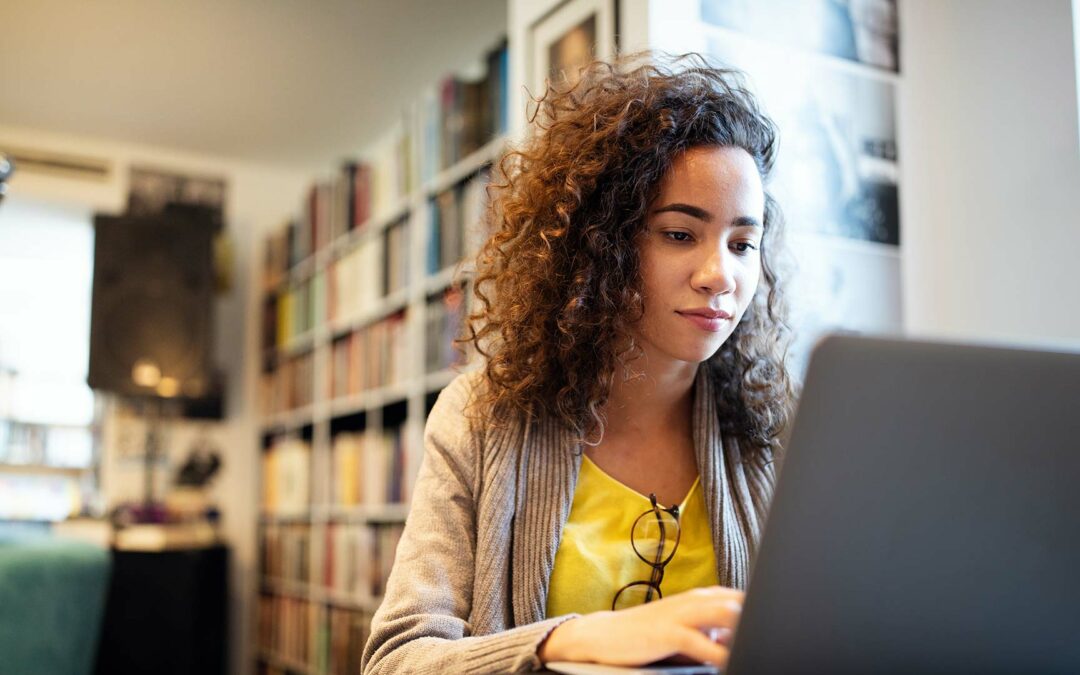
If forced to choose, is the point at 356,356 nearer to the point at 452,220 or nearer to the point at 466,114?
the point at 452,220

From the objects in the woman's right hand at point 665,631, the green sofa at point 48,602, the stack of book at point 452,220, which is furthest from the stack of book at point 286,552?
the woman's right hand at point 665,631

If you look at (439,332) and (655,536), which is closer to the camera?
(655,536)

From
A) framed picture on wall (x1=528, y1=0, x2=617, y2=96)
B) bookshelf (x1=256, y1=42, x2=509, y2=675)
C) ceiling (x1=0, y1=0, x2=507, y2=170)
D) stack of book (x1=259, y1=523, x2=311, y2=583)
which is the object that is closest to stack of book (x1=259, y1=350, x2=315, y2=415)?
bookshelf (x1=256, y1=42, x2=509, y2=675)

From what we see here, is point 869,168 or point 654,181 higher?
point 869,168

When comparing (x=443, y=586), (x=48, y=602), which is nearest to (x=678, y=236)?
(x=443, y=586)

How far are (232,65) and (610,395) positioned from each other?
286 cm

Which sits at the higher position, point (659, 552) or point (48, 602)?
point (659, 552)

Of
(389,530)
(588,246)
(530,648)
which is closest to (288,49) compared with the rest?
(389,530)

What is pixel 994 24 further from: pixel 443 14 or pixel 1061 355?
pixel 443 14

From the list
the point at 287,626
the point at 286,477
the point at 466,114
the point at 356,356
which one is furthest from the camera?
the point at 286,477

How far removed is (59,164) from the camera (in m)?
4.21

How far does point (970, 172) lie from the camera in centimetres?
181

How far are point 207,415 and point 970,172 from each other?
11.3 ft

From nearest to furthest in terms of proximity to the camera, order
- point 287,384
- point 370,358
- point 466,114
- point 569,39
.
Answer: point 569,39 < point 466,114 < point 370,358 < point 287,384
